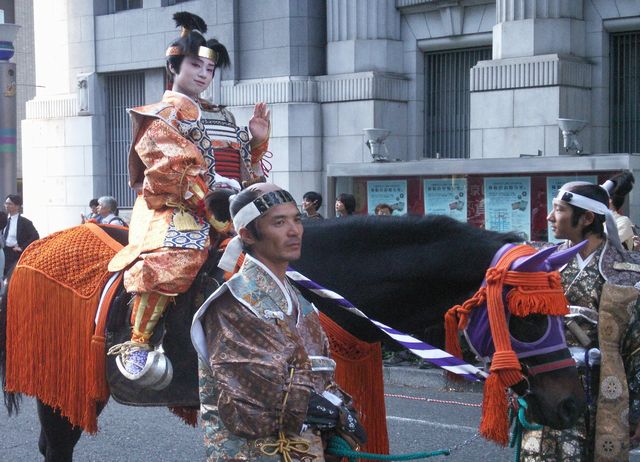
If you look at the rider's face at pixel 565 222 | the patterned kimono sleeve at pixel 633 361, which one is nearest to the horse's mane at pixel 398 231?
the rider's face at pixel 565 222

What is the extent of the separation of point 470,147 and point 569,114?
5.10ft

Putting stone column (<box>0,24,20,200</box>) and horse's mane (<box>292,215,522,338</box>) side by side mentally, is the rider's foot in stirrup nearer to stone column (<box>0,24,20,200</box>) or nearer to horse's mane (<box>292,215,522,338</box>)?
horse's mane (<box>292,215,522,338</box>)

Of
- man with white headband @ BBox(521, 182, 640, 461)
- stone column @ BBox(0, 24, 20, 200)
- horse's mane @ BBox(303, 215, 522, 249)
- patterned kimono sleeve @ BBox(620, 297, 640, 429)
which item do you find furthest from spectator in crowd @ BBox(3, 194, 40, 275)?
patterned kimono sleeve @ BBox(620, 297, 640, 429)

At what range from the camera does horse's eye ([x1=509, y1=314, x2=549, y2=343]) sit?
3.95 meters

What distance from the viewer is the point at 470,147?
574 inches

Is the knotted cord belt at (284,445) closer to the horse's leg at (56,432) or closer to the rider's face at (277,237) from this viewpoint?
the rider's face at (277,237)

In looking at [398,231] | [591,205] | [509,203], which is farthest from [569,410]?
[509,203]

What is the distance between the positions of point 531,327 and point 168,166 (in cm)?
196

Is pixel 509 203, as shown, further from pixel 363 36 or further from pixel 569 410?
pixel 569 410

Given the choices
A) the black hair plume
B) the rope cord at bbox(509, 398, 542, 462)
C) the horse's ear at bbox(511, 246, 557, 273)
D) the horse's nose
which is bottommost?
the rope cord at bbox(509, 398, 542, 462)

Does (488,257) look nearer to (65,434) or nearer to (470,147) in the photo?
(65,434)

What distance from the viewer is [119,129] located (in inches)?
747

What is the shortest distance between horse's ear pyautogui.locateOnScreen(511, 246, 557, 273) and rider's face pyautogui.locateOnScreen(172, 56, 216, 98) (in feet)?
7.00

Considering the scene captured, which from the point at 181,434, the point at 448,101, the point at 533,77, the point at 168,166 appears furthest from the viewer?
the point at 448,101
